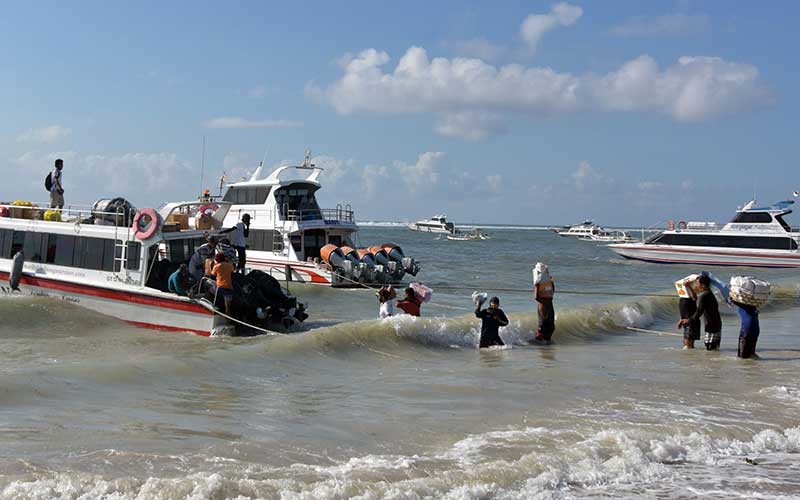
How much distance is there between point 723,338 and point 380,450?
12380mm

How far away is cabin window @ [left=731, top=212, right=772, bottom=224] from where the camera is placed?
47.6m

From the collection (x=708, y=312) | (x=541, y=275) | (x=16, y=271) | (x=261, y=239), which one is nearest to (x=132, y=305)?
(x=16, y=271)

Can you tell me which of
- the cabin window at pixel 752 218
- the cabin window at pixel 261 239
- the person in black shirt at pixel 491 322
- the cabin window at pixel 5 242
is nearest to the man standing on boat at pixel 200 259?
the cabin window at pixel 5 242

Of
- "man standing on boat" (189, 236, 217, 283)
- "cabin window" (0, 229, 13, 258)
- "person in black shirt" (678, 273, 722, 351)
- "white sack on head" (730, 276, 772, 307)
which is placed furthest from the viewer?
"cabin window" (0, 229, 13, 258)

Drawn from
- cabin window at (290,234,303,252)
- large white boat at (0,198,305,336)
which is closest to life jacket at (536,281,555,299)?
large white boat at (0,198,305,336)

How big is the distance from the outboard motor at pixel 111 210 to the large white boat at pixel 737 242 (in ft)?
127

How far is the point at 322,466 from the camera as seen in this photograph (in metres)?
7.38

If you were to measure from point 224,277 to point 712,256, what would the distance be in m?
39.5

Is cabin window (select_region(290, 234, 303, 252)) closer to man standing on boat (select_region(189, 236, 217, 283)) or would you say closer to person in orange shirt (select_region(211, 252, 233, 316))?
man standing on boat (select_region(189, 236, 217, 283))

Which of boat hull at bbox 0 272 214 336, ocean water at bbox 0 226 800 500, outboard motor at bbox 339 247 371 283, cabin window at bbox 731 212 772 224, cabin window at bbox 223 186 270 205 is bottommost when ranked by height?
ocean water at bbox 0 226 800 500

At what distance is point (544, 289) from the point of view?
1573 cm

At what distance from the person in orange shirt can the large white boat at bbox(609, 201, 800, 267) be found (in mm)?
38951

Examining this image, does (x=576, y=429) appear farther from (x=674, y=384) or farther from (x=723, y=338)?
(x=723, y=338)

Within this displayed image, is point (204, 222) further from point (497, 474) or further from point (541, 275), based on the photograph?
point (497, 474)
